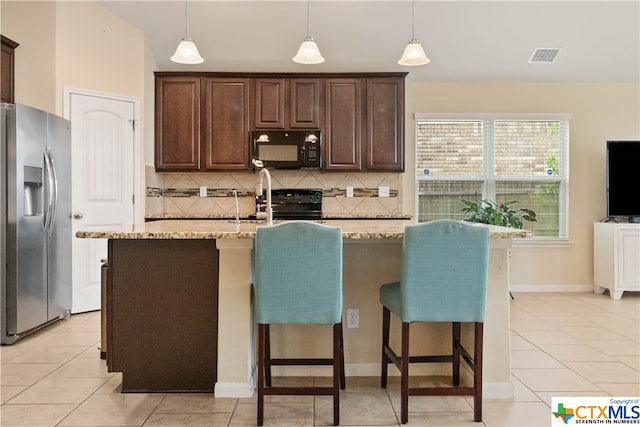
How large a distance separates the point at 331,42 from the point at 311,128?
0.89m

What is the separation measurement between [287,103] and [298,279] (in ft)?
10.4

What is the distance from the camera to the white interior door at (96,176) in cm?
432

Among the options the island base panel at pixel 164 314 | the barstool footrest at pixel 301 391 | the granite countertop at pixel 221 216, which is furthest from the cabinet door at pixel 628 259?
the island base panel at pixel 164 314

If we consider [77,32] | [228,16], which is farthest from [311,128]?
[77,32]

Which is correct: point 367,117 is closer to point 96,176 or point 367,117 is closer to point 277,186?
point 277,186

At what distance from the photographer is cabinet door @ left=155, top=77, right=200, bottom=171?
195 inches

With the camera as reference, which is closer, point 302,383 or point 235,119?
point 302,383

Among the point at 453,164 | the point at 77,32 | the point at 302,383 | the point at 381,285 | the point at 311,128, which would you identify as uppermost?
the point at 77,32

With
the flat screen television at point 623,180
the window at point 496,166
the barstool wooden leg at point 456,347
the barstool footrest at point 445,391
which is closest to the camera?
the barstool footrest at point 445,391

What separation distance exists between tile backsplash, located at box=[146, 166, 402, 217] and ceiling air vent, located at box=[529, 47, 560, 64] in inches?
74.5

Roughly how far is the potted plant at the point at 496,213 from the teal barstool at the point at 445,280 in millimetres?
2895

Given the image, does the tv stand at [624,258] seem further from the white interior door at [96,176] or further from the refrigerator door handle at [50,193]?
the refrigerator door handle at [50,193]

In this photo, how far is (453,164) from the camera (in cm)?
548

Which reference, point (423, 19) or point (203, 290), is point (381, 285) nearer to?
point (203, 290)
